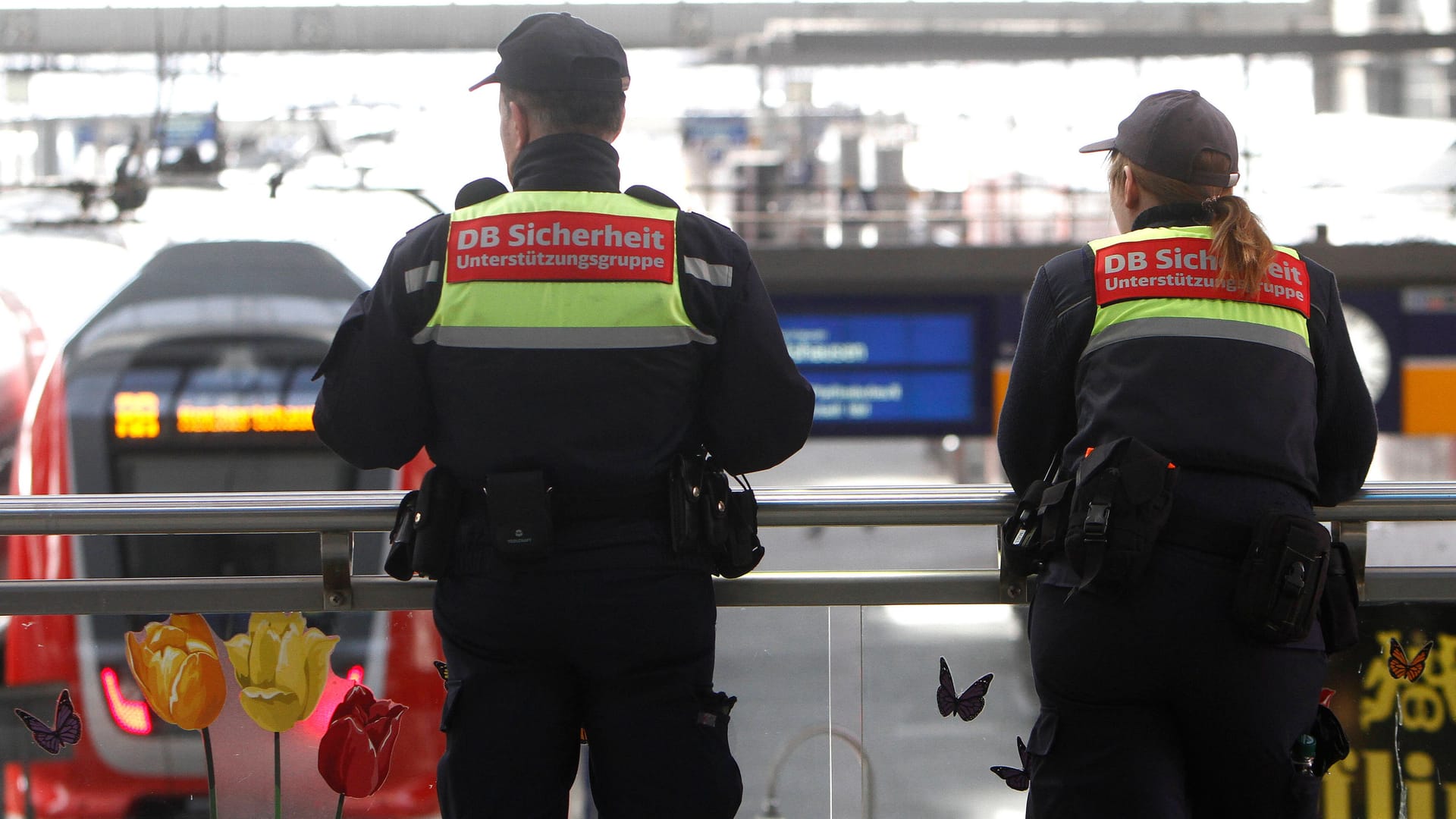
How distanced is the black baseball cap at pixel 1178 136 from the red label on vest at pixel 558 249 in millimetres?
688

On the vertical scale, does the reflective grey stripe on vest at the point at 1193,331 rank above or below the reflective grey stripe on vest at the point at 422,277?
below

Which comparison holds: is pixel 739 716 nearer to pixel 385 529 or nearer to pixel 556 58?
pixel 385 529

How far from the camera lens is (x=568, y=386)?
1924 mm

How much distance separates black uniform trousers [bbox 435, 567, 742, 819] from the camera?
1901 mm

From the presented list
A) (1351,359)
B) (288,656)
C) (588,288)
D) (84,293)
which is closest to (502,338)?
(588,288)

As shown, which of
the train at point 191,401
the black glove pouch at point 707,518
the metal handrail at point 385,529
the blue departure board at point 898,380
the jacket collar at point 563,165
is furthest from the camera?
the blue departure board at point 898,380

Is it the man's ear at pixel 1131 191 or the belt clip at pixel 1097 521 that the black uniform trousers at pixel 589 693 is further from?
the man's ear at pixel 1131 191

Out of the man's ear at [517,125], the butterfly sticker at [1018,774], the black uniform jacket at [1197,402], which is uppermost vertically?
the man's ear at [517,125]

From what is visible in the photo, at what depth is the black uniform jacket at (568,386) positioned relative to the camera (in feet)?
6.32

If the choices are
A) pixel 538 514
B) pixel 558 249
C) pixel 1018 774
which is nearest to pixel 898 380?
pixel 1018 774

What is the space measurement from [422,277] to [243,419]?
5.02 metres

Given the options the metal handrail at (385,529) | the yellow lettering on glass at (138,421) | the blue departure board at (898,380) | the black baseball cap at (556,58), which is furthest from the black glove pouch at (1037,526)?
the blue departure board at (898,380)

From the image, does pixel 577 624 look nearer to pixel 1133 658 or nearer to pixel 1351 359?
pixel 1133 658

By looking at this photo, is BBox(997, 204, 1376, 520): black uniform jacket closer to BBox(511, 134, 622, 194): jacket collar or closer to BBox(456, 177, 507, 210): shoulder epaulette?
BBox(511, 134, 622, 194): jacket collar
